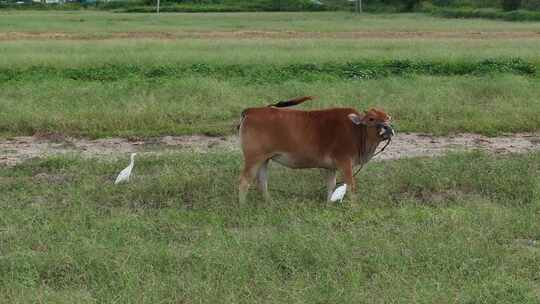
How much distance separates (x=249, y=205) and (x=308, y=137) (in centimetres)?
93

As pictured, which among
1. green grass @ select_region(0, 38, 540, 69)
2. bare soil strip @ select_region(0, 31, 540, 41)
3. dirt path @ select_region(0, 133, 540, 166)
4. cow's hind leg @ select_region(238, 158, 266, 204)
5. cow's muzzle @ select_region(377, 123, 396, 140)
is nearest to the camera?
cow's muzzle @ select_region(377, 123, 396, 140)

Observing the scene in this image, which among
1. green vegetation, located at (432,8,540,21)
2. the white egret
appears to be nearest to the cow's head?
the white egret

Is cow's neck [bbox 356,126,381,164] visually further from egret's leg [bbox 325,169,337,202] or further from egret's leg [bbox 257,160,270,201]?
egret's leg [bbox 257,160,270,201]

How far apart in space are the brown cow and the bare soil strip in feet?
66.9

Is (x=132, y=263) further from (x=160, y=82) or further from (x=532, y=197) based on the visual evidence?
(x=160, y=82)

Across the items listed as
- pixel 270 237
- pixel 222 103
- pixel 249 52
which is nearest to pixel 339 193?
pixel 270 237

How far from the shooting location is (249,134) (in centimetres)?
814

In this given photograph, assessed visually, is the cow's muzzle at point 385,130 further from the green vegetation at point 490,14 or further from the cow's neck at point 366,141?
the green vegetation at point 490,14

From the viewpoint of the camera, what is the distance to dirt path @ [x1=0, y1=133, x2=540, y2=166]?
36.2ft

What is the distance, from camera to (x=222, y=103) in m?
13.8

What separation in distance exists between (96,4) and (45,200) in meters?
56.7

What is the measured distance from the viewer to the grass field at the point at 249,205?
234 inches

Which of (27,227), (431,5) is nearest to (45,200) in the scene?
(27,227)

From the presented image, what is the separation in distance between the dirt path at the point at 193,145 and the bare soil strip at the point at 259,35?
16.6 meters
